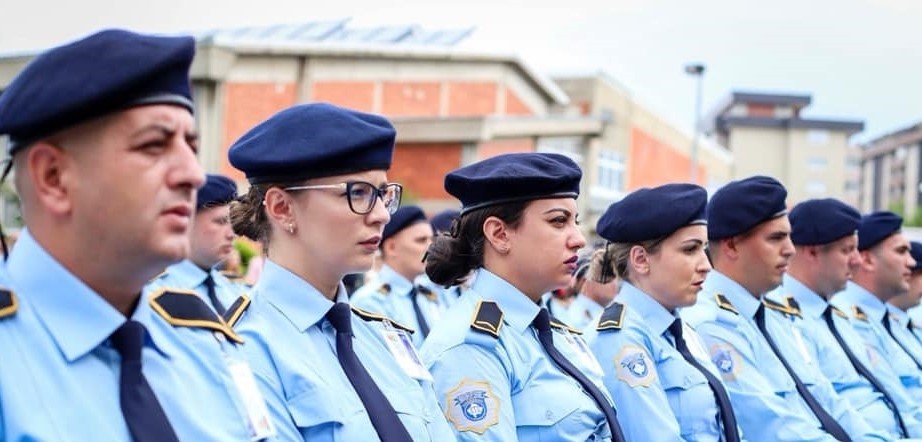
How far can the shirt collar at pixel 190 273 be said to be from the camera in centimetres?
601

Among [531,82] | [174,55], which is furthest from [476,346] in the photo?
[531,82]

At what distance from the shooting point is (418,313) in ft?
27.4

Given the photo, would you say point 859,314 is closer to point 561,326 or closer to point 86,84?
point 561,326

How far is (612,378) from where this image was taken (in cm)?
440

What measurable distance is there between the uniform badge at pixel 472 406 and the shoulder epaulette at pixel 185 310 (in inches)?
48.1

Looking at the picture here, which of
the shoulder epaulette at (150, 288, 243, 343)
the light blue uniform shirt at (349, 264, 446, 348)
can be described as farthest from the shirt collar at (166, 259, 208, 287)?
the shoulder epaulette at (150, 288, 243, 343)

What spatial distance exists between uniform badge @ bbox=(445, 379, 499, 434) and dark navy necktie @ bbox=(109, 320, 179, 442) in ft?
5.17

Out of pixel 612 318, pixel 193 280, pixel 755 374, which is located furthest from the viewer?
pixel 193 280

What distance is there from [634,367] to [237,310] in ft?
6.04

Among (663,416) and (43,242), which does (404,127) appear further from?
(43,242)

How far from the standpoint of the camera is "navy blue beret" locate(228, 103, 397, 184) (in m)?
3.13

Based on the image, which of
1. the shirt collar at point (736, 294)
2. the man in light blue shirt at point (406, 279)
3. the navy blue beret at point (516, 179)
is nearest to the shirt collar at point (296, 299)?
Result: the navy blue beret at point (516, 179)

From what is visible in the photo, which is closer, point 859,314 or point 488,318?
point 488,318

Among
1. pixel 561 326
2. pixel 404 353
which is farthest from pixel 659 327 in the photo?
pixel 404 353
